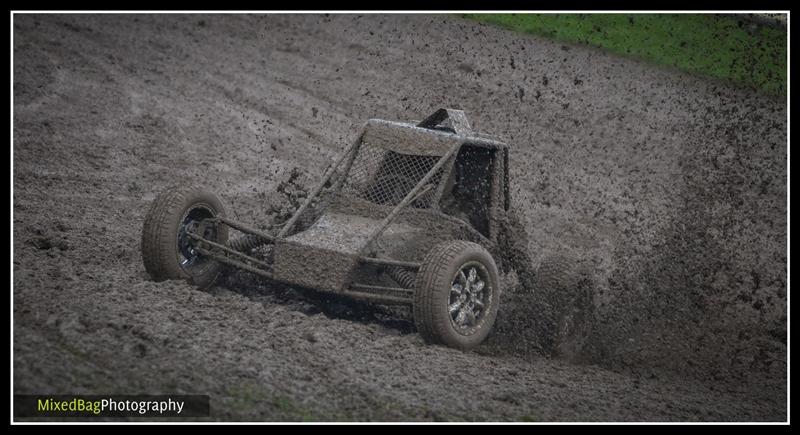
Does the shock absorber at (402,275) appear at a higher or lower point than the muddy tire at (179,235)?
lower

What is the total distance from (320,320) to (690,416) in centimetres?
265

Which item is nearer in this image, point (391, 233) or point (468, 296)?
point (468, 296)

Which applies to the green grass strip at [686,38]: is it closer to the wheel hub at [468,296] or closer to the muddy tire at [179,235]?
the wheel hub at [468,296]

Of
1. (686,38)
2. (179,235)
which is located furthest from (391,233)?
(686,38)

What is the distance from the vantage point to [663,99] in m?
14.2

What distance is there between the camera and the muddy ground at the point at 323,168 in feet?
17.3

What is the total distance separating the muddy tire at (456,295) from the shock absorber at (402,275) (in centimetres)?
35

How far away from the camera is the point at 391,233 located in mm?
6902

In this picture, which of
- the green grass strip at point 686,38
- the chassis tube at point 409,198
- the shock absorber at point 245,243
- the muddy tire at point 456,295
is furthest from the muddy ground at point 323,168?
the chassis tube at point 409,198

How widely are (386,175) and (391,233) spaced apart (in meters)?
0.77

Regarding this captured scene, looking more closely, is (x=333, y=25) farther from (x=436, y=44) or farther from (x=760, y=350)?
(x=760, y=350)

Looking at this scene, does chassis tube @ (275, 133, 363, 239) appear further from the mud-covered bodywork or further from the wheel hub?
the wheel hub

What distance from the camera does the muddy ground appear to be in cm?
526

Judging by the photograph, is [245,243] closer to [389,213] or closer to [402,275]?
[389,213]
